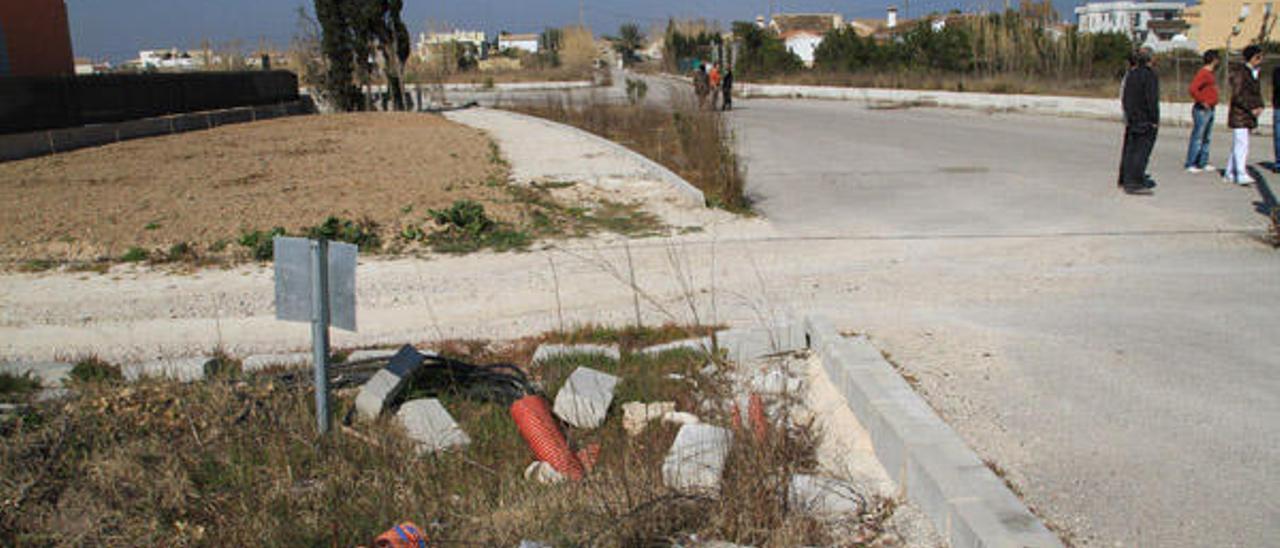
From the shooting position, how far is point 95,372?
6.16 m

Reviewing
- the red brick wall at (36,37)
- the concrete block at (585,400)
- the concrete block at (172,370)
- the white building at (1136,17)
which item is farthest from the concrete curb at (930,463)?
the white building at (1136,17)

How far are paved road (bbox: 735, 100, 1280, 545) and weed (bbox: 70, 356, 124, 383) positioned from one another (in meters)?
4.69

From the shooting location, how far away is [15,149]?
1881 centimetres

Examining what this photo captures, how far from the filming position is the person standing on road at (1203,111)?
12859mm

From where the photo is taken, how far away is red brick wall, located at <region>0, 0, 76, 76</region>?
85.1 ft

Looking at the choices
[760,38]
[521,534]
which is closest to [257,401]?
[521,534]

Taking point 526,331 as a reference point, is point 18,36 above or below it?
above

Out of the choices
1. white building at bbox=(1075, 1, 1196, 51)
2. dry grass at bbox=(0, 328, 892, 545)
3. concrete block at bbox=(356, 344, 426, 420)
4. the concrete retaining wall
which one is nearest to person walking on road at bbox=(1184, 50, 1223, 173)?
dry grass at bbox=(0, 328, 892, 545)

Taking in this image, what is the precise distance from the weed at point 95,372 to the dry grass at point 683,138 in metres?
7.27

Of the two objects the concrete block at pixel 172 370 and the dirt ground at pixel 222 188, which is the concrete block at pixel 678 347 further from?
the dirt ground at pixel 222 188

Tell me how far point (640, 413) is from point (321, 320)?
1680 millimetres

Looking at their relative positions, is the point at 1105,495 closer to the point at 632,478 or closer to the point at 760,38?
the point at 632,478

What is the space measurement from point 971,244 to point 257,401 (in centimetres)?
691

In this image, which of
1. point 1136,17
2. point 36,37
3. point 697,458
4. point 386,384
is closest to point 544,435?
point 697,458
